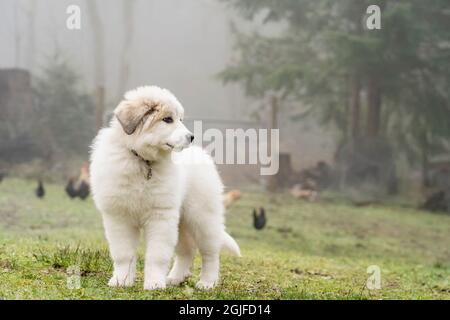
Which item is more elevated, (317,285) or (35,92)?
(35,92)

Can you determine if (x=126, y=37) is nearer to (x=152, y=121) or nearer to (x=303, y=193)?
(x=303, y=193)

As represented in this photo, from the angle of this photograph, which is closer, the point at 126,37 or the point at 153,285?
the point at 153,285

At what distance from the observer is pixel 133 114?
4797 mm

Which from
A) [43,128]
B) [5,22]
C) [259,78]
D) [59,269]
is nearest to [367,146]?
[259,78]

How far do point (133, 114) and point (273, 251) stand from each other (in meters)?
6.12

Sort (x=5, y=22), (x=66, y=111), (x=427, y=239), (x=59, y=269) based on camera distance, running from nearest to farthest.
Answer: (x=59, y=269), (x=427, y=239), (x=66, y=111), (x=5, y=22)

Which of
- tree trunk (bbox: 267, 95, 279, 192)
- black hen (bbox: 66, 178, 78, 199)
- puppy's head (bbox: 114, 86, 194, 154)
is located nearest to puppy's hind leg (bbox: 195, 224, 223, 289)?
puppy's head (bbox: 114, 86, 194, 154)

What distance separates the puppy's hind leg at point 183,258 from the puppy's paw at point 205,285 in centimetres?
27

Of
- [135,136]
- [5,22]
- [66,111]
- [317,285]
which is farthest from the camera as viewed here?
[5,22]

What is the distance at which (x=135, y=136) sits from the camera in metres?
4.88

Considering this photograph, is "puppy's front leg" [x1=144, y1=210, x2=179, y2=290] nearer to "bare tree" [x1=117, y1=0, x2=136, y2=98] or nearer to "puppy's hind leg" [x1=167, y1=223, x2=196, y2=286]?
"puppy's hind leg" [x1=167, y1=223, x2=196, y2=286]

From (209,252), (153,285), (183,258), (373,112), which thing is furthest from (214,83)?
(153,285)

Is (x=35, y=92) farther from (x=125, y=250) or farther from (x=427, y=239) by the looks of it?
(x=125, y=250)

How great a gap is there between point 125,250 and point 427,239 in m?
10.3
